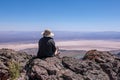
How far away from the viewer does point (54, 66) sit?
18203mm

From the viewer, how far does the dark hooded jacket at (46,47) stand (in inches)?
763

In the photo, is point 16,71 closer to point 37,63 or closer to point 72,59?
point 37,63

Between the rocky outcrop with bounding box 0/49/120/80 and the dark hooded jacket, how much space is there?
398 mm

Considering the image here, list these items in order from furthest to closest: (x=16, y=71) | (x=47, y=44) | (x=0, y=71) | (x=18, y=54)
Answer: (x=18, y=54), (x=47, y=44), (x=0, y=71), (x=16, y=71)

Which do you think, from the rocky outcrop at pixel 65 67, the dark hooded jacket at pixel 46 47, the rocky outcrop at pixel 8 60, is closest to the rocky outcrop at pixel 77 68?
the rocky outcrop at pixel 65 67

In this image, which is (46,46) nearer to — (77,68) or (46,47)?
(46,47)

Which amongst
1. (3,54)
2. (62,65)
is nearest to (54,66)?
(62,65)

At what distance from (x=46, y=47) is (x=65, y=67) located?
1.68 m

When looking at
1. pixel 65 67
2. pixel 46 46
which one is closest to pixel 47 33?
pixel 46 46

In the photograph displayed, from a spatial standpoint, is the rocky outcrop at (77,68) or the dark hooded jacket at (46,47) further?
the dark hooded jacket at (46,47)

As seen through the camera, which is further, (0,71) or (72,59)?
(72,59)

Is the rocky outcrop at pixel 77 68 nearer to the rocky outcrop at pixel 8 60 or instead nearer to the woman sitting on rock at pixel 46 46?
the woman sitting on rock at pixel 46 46

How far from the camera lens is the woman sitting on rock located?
63.6 feet

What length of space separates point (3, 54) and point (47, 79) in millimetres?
4481
